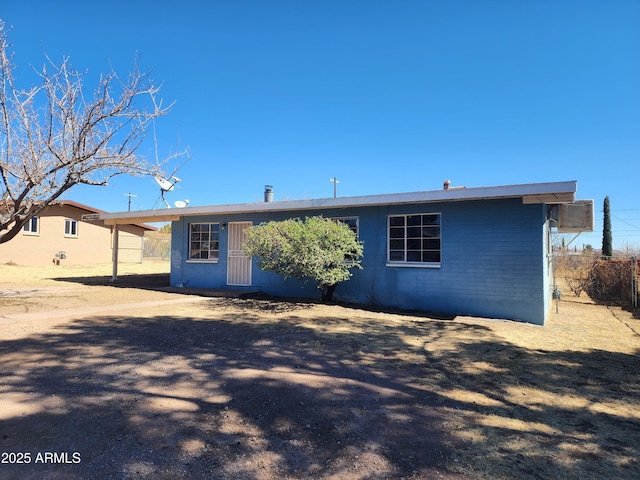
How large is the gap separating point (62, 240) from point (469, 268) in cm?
2458

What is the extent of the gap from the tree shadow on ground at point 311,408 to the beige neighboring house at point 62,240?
17.8 meters

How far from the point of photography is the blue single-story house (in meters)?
7.84

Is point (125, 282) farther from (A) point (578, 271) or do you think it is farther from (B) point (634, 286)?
(B) point (634, 286)

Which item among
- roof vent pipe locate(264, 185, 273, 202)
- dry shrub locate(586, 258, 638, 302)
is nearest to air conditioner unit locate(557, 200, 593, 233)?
dry shrub locate(586, 258, 638, 302)

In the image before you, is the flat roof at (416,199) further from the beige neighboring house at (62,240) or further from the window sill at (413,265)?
the beige neighboring house at (62,240)

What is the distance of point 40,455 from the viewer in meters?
2.46

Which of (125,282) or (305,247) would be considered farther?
(125,282)

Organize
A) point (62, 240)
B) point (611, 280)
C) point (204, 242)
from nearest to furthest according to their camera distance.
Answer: point (611, 280), point (204, 242), point (62, 240)

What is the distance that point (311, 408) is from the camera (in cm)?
334

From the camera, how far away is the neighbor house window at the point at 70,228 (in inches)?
923

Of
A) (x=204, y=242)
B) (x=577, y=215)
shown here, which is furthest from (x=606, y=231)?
(x=204, y=242)

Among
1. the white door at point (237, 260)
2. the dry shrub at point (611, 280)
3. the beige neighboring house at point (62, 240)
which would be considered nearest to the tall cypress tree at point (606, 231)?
the dry shrub at point (611, 280)

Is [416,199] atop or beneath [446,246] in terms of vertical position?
atop

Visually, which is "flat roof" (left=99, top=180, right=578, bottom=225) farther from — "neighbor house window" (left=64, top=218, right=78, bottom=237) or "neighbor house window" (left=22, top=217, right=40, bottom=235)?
"neighbor house window" (left=64, top=218, right=78, bottom=237)
